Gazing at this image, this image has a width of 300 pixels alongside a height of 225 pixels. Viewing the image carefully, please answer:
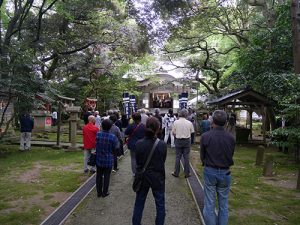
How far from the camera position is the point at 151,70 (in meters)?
33.6

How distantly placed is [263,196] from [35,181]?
5609 millimetres

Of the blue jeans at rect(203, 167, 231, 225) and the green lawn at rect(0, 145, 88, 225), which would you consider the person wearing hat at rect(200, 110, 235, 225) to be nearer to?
the blue jeans at rect(203, 167, 231, 225)

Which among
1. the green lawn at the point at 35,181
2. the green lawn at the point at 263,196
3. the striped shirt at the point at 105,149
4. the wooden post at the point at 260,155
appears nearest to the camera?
the green lawn at the point at 263,196

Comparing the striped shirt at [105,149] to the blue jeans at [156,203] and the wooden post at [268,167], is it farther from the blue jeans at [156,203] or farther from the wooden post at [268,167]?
the wooden post at [268,167]

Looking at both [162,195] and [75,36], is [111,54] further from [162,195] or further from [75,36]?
[162,195]

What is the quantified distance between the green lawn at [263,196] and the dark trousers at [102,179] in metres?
2.50

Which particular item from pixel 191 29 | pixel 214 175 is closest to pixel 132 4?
pixel 191 29

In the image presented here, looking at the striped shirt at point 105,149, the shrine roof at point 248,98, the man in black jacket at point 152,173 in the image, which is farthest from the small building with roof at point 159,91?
the man in black jacket at point 152,173

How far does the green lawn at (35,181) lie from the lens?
240 inches

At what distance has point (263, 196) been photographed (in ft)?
23.9

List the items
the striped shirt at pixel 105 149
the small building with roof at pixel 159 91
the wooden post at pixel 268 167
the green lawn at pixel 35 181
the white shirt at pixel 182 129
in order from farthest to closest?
the small building with roof at pixel 159 91 < the wooden post at pixel 268 167 < the white shirt at pixel 182 129 < the striped shirt at pixel 105 149 < the green lawn at pixel 35 181

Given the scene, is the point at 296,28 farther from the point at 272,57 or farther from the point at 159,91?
the point at 159,91

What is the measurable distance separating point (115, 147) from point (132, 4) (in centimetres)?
1231

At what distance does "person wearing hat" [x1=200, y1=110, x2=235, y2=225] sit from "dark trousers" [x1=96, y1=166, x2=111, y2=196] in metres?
2.53
